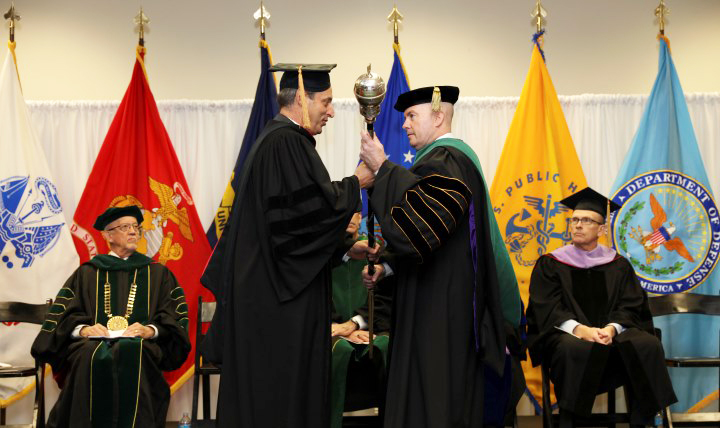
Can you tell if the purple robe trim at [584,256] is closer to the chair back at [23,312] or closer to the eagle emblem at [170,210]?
the eagle emblem at [170,210]

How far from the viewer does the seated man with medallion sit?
5.46 meters

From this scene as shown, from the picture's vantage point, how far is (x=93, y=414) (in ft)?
17.7

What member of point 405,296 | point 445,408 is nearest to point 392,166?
point 405,296

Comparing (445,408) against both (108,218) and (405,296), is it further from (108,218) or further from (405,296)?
(108,218)

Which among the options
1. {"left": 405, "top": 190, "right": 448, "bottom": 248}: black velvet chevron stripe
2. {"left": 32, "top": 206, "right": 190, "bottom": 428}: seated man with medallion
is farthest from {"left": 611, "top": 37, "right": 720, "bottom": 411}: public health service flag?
{"left": 32, "top": 206, "right": 190, "bottom": 428}: seated man with medallion

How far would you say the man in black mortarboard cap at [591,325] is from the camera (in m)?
5.38

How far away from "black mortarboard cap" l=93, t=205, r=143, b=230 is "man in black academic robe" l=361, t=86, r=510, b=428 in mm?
2730

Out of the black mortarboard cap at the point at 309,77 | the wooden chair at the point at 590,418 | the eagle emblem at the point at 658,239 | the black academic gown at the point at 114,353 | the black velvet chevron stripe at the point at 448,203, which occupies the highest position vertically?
the black mortarboard cap at the point at 309,77

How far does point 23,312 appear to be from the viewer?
6.04 meters

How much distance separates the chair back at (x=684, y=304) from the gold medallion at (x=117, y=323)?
3.94m

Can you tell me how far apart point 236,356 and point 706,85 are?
5318mm

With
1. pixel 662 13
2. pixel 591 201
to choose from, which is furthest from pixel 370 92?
pixel 662 13

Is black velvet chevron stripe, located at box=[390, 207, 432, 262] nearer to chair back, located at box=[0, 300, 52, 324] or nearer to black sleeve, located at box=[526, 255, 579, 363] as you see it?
black sleeve, located at box=[526, 255, 579, 363]

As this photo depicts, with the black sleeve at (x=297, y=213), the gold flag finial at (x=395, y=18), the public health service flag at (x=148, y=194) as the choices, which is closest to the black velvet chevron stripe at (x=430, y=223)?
the black sleeve at (x=297, y=213)
